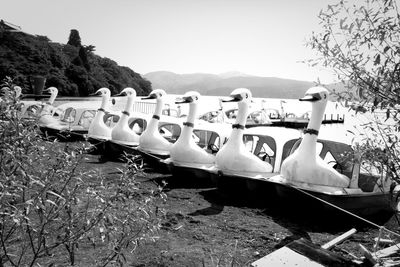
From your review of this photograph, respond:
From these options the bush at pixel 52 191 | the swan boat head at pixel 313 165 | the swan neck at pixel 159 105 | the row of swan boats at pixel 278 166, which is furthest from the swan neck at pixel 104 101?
the bush at pixel 52 191

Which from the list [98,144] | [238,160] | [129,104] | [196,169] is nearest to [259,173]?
[238,160]

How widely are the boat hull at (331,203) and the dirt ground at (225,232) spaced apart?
0.25 m

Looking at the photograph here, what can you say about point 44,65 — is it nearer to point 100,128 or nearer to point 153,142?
A: point 100,128

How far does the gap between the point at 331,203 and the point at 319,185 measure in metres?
0.50

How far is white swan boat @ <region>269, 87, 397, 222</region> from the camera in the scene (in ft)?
24.7

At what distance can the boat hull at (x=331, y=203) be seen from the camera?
744 centimetres

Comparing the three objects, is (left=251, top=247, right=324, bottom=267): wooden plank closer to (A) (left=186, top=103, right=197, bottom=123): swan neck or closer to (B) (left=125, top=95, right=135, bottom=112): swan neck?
(A) (left=186, top=103, right=197, bottom=123): swan neck

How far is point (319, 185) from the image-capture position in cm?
781

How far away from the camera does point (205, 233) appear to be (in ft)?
21.5

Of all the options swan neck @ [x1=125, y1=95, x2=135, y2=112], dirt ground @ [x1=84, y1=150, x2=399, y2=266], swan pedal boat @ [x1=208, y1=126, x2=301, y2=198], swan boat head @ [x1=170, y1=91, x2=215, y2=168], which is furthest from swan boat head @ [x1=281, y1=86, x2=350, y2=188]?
swan neck @ [x1=125, y1=95, x2=135, y2=112]

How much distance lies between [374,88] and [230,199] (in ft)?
22.7

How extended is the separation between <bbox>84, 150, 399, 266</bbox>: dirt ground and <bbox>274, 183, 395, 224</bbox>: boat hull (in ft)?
0.81

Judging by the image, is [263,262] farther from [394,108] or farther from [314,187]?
[314,187]

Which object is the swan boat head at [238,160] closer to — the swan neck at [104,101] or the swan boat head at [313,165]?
the swan boat head at [313,165]
